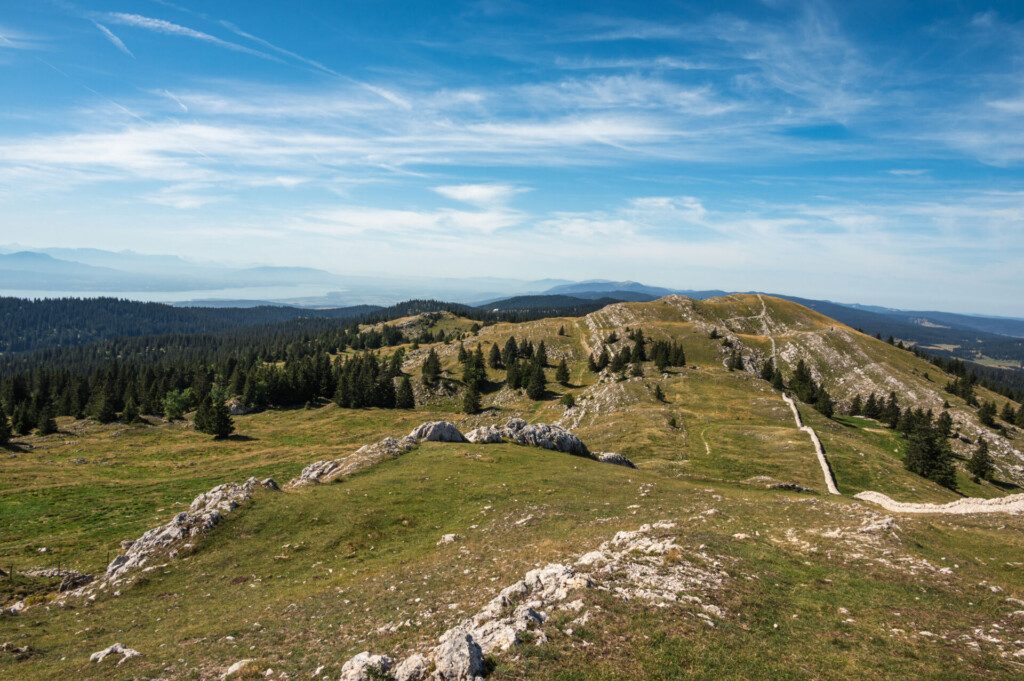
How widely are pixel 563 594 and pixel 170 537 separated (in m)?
27.6

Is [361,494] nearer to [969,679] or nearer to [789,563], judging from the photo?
[789,563]

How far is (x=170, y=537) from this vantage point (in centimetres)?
2980

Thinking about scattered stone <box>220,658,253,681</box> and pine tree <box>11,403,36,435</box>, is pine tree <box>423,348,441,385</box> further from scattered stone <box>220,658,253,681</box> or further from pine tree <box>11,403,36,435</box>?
scattered stone <box>220,658,253,681</box>

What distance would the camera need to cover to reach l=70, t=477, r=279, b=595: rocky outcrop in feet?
88.5

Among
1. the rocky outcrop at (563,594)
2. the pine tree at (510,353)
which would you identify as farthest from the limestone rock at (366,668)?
the pine tree at (510,353)

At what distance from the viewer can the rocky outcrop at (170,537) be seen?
27.0 metres

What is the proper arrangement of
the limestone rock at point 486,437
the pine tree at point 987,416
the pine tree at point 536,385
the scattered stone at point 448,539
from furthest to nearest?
the pine tree at point 536,385, the pine tree at point 987,416, the limestone rock at point 486,437, the scattered stone at point 448,539

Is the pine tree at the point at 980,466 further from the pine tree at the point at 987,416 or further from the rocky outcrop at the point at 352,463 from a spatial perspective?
the rocky outcrop at the point at 352,463

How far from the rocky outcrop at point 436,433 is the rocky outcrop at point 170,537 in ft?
61.3

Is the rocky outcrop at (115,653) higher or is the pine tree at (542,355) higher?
the rocky outcrop at (115,653)

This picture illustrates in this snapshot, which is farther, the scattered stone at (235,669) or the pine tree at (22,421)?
the pine tree at (22,421)

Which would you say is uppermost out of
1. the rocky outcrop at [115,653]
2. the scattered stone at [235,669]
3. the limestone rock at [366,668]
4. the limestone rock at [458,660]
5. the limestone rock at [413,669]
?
the limestone rock at [458,660]

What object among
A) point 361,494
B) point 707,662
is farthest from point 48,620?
point 707,662

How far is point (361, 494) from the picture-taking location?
1446 inches
